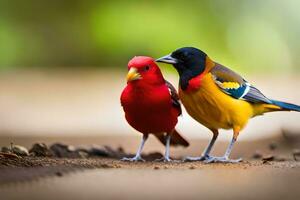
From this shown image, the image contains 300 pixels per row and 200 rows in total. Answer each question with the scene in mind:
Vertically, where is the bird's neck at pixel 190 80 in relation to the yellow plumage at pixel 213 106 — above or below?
above

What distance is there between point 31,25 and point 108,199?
50.5 feet

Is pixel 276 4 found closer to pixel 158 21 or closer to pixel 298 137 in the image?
pixel 158 21

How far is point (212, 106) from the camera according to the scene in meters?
4.75

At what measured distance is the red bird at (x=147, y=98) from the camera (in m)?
4.73

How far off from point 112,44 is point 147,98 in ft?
40.5

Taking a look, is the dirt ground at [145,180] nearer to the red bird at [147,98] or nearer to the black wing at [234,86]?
the red bird at [147,98]

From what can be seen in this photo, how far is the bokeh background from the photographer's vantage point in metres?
13.2

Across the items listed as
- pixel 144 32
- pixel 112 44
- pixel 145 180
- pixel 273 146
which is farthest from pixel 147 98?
Result: pixel 112 44

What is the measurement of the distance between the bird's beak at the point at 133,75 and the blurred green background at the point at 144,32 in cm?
1038

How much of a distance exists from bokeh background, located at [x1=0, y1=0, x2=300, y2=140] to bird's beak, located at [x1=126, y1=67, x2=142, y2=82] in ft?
21.1

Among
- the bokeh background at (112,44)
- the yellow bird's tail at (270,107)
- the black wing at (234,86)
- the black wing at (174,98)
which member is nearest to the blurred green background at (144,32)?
the bokeh background at (112,44)

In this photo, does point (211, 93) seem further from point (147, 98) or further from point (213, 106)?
point (147, 98)

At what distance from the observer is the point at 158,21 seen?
16.5 meters

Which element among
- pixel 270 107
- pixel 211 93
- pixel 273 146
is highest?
pixel 211 93
